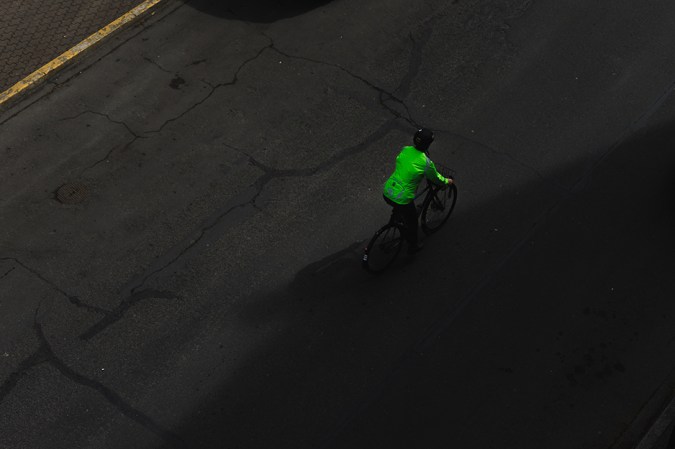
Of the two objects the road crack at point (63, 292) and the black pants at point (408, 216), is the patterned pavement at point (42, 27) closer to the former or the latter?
the road crack at point (63, 292)

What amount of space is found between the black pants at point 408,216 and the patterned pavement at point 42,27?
6541 millimetres

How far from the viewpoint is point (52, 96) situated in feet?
40.6

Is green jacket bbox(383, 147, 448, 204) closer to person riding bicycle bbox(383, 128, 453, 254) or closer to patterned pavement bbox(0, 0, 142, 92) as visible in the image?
person riding bicycle bbox(383, 128, 453, 254)

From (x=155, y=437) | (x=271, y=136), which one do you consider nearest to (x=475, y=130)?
(x=271, y=136)

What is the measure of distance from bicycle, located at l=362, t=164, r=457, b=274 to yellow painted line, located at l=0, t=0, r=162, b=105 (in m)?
5.92

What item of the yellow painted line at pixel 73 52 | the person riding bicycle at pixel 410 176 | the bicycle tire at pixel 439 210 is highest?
the person riding bicycle at pixel 410 176

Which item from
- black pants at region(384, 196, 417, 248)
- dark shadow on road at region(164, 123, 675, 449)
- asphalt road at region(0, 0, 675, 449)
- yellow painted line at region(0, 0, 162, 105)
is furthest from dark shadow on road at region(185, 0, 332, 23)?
black pants at region(384, 196, 417, 248)

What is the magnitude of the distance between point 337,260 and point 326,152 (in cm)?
187

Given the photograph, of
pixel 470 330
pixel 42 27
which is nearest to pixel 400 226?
pixel 470 330

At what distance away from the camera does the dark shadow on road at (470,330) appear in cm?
874

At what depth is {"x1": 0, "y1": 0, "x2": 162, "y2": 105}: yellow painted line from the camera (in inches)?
489

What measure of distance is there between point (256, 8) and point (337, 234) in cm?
502

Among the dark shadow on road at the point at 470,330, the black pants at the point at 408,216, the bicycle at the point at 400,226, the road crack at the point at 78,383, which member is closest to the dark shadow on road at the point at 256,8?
the bicycle at the point at 400,226

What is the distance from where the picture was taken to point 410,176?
904 centimetres
